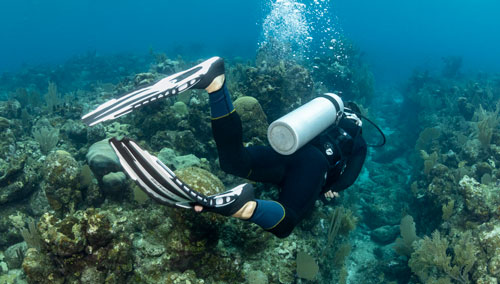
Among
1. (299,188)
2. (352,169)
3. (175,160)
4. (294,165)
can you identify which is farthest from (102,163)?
(352,169)

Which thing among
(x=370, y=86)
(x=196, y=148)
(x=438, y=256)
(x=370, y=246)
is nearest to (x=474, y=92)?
(x=370, y=86)

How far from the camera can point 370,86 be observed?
17547 mm

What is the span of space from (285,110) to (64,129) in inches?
259

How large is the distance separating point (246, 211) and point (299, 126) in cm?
117

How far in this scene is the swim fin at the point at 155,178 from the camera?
2.53 m

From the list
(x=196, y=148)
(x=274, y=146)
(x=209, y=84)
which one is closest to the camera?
(x=209, y=84)

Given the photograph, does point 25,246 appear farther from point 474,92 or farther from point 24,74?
point 24,74

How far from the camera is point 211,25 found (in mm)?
85312

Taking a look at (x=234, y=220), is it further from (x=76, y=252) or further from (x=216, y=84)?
(x=216, y=84)

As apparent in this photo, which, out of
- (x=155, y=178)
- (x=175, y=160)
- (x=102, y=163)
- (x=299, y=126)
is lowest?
(x=175, y=160)

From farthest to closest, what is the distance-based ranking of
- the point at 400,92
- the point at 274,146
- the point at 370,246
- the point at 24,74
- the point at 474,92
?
the point at 24,74 < the point at 400,92 < the point at 474,92 < the point at 370,246 < the point at 274,146

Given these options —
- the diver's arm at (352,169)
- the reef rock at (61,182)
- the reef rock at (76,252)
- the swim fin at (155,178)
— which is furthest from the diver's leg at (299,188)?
the reef rock at (61,182)

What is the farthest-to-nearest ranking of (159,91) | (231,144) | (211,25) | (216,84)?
(211,25), (231,144), (216,84), (159,91)

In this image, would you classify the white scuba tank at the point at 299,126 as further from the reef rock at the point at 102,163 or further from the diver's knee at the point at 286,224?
the reef rock at the point at 102,163
